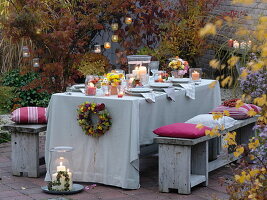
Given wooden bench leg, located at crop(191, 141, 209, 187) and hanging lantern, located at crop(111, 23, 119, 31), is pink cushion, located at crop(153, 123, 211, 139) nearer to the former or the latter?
Result: wooden bench leg, located at crop(191, 141, 209, 187)

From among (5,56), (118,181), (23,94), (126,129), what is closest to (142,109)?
(126,129)

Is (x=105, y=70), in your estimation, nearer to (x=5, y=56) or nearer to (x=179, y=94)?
(x=5, y=56)

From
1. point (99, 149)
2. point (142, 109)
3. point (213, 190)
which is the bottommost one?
point (213, 190)

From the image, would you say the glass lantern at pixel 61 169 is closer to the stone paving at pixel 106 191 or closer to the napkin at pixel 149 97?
the stone paving at pixel 106 191

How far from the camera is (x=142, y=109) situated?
596 centimetres

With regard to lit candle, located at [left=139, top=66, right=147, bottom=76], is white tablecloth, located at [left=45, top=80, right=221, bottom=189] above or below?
below

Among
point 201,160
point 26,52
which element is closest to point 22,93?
point 26,52

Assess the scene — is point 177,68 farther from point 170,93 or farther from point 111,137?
point 111,137

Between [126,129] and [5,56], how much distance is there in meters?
5.55

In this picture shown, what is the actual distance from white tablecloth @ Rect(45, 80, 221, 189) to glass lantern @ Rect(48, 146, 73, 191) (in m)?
0.26

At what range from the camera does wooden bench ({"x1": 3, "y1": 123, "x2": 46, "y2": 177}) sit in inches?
244

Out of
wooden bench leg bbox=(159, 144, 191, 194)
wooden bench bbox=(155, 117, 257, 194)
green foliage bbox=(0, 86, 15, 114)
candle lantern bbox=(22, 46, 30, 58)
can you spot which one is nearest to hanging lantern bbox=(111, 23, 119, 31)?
candle lantern bbox=(22, 46, 30, 58)

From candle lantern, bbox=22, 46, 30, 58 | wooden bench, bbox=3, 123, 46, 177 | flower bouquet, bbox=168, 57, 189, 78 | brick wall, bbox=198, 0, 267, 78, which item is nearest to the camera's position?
wooden bench, bbox=3, 123, 46, 177

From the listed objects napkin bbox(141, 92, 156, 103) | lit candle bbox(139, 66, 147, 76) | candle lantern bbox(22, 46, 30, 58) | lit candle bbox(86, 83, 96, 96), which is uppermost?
candle lantern bbox(22, 46, 30, 58)
